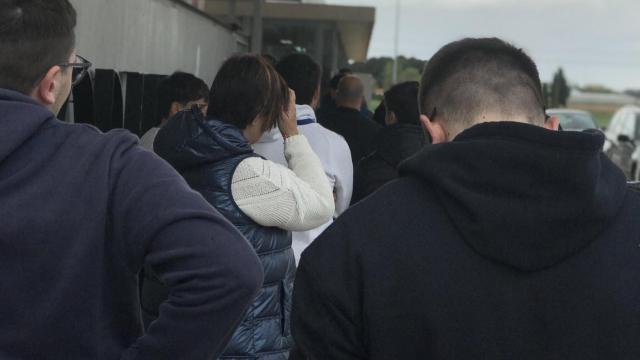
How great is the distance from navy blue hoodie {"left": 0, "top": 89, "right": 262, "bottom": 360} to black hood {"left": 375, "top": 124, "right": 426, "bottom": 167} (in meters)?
4.09

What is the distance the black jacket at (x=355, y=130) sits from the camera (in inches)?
327

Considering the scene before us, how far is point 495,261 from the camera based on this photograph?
2.19 m

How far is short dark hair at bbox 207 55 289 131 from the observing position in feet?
13.7

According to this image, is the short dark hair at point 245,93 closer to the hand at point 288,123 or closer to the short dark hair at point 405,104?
the hand at point 288,123

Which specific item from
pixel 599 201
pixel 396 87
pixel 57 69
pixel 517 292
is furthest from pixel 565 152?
pixel 396 87

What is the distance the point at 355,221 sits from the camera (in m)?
2.26

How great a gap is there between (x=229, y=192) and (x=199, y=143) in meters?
0.21

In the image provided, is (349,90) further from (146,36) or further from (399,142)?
(399,142)

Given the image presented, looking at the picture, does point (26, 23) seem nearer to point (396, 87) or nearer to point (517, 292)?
point (517, 292)

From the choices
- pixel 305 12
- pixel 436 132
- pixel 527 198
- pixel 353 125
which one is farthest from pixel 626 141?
pixel 527 198

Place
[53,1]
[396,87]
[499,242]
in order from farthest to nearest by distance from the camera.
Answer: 1. [396,87]
2. [53,1]
3. [499,242]

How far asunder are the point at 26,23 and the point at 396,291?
98cm

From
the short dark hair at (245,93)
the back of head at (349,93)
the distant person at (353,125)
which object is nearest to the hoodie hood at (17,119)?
the short dark hair at (245,93)

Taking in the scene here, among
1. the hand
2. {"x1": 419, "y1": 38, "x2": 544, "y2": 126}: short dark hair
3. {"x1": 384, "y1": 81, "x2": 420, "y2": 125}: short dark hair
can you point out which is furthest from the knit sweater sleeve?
{"x1": 384, "y1": 81, "x2": 420, "y2": 125}: short dark hair
